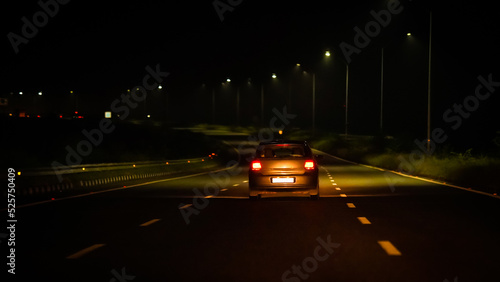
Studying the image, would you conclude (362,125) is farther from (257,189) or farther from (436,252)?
(436,252)

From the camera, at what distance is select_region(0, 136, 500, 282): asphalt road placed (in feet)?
28.6

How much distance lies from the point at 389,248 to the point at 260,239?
2.20 metres

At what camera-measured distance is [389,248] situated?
35.0 ft

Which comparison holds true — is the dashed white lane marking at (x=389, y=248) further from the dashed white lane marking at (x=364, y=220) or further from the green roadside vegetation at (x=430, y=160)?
the green roadside vegetation at (x=430, y=160)

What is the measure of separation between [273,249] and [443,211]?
7153mm

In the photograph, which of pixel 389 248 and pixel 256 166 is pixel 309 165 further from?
pixel 389 248

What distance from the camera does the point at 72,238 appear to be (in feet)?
38.8

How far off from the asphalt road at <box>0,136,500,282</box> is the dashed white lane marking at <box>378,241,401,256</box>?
0.05 ft

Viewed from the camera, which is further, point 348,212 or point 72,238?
point 348,212

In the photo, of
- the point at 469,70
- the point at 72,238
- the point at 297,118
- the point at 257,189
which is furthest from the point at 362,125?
the point at 72,238

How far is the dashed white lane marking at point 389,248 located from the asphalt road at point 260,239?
0.01 m

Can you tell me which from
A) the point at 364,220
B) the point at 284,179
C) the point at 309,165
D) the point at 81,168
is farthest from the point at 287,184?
the point at 81,168

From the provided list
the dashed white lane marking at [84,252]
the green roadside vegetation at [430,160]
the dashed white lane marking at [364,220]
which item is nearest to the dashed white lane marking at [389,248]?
the dashed white lane marking at [364,220]

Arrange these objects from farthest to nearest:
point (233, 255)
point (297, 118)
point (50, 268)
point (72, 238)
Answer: point (297, 118), point (72, 238), point (233, 255), point (50, 268)
